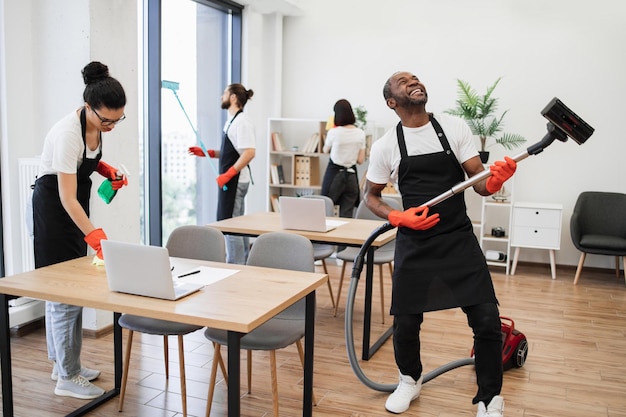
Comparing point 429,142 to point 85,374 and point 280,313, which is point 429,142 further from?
point 85,374

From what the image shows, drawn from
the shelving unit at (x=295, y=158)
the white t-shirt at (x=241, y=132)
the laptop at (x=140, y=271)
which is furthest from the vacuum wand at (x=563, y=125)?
the shelving unit at (x=295, y=158)

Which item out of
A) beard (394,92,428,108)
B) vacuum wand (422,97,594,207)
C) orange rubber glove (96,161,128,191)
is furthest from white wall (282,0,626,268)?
orange rubber glove (96,161,128,191)

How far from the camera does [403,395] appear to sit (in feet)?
9.89

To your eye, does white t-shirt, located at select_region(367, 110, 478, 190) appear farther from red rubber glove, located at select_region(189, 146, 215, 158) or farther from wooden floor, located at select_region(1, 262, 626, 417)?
red rubber glove, located at select_region(189, 146, 215, 158)

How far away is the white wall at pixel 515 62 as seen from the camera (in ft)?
20.4

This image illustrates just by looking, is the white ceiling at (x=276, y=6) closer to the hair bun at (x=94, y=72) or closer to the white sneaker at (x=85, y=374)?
the hair bun at (x=94, y=72)

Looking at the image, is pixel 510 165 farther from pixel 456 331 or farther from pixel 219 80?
pixel 219 80

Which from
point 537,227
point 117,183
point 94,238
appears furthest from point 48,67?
point 537,227

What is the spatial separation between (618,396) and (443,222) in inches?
58.4

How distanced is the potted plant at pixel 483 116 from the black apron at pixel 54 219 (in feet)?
13.8

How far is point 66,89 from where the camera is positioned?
3.94 m

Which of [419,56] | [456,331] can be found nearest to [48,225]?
[456,331]

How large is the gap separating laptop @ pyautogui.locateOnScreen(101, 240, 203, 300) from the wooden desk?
33 mm

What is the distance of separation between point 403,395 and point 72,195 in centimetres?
184
